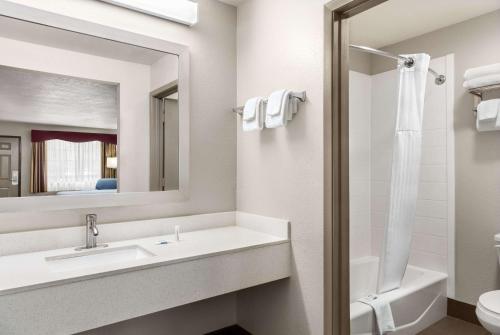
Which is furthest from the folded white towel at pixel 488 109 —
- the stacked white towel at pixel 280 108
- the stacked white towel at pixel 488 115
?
the stacked white towel at pixel 280 108

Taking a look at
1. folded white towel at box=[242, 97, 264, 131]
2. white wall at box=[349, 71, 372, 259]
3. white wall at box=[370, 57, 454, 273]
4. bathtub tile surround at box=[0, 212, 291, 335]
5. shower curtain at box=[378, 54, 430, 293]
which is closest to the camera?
bathtub tile surround at box=[0, 212, 291, 335]

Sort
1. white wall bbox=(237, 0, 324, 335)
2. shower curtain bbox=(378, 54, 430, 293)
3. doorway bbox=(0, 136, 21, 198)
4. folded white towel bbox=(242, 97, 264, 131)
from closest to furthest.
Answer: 1. doorway bbox=(0, 136, 21, 198)
2. white wall bbox=(237, 0, 324, 335)
3. folded white towel bbox=(242, 97, 264, 131)
4. shower curtain bbox=(378, 54, 430, 293)

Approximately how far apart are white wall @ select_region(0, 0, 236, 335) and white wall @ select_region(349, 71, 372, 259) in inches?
45.1

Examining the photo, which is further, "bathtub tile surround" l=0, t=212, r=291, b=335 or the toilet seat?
the toilet seat

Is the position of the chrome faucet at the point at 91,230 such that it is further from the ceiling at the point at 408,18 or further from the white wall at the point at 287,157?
the ceiling at the point at 408,18

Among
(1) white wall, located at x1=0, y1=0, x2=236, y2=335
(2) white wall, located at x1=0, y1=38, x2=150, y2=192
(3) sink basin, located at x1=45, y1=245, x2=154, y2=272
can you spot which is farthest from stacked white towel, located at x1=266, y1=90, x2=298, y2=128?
(3) sink basin, located at x1=45, y1=245, x2=154, y2=272

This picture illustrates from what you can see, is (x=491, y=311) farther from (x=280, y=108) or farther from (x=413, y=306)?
(x=280, y=108)

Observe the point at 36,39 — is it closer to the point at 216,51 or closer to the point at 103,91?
the point at 103,91

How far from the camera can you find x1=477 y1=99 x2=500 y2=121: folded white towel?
1.84 meters

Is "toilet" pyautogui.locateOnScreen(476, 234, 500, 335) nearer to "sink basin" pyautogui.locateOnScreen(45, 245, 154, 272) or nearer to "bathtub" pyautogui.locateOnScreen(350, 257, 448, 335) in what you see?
"bathtub" pyautogui.locateOnScreen(350, 257, 448, 335)

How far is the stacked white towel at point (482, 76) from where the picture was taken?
1.78 meters

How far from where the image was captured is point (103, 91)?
189cm

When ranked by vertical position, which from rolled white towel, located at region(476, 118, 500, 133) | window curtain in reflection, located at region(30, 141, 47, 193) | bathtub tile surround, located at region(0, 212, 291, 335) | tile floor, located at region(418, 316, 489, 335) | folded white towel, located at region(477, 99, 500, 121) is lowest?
tile floor, located at region(418, 316, 489, 335)

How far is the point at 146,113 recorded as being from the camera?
205cm
